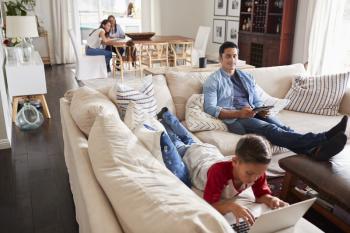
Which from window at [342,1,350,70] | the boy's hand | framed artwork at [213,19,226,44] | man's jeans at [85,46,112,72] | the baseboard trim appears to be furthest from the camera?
framed artwork at [213,19,226,44]

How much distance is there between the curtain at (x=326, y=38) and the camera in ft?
15.5

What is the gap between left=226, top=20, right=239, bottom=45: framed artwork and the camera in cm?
727

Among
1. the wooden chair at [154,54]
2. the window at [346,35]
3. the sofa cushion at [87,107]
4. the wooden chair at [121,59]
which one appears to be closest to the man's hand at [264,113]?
the sofa cushion at [87,107]

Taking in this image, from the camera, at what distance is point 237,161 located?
143cm

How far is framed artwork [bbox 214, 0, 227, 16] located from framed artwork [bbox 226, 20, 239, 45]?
30cm

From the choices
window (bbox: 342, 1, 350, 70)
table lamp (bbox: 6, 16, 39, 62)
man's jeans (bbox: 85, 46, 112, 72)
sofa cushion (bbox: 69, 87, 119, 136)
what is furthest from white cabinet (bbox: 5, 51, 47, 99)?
window (bbox: 342, 1, 350, 70)

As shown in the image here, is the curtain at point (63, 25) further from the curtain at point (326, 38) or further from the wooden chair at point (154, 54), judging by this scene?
the curtain at point (326, 38)


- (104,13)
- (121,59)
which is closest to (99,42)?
(121,59)

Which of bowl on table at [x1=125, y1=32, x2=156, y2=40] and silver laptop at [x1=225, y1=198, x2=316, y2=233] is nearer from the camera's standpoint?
silver laptop at [x1=225, y1=198, x2=316, y2=233]

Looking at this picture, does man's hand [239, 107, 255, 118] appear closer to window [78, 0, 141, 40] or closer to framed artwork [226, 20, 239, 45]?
framed artwork [226, 20, 239, 45]

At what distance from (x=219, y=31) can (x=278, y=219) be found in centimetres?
720

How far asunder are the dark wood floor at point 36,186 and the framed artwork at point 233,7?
478 centimetres

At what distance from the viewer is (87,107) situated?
6.39ft

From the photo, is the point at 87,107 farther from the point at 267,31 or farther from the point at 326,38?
the point at 267,31
